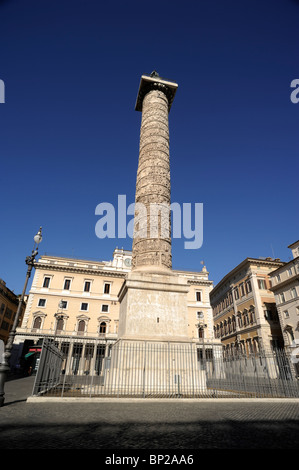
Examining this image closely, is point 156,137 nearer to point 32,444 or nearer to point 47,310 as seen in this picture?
point 32,444

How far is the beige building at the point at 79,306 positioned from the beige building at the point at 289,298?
273 inches

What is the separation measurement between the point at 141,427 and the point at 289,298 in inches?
821

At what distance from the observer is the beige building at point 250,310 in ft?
75.9

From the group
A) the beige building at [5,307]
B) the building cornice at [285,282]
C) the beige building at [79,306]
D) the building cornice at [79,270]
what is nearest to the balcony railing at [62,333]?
the beige building at [79,306]

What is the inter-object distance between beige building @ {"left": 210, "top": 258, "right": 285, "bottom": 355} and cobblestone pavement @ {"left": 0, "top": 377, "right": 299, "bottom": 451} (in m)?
18.7

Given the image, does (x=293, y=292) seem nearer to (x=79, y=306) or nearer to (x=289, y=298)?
(x=289, y=298)

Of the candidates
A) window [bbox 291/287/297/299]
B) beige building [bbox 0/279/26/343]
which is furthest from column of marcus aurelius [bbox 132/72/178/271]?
beige building [bbox 0/279/26/343]

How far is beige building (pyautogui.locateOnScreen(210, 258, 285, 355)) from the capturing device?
23.1 metres

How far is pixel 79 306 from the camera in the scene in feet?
89.9

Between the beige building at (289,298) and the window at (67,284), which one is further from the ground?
the window at (67,284)

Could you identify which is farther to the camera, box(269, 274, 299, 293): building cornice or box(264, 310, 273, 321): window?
box(264, 310, 273, 321): window

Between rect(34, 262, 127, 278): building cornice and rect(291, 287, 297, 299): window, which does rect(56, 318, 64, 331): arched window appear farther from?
rect(291, 287, 297, 299): window

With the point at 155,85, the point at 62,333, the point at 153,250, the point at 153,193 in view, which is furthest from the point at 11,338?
the point at 62,333

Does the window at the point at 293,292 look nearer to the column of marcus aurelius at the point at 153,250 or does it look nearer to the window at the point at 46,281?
the column of marcus aurelius at the point at 153,250
